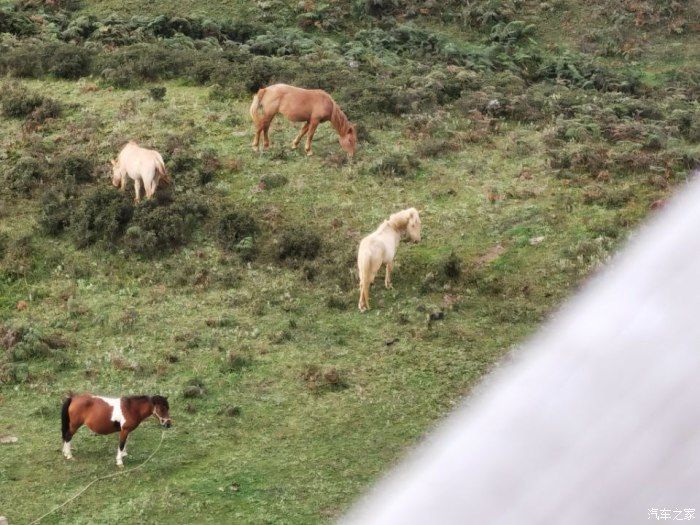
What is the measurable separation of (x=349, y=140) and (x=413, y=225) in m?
5.24

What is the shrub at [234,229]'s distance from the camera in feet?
53.7

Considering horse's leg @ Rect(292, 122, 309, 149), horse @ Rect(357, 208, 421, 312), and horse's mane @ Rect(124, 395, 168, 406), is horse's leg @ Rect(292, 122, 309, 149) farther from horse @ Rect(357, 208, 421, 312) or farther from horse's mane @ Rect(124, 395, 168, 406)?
horse's mane @ Rect(124, 395, 168, 406)

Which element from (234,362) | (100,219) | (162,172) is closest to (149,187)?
(162,172)

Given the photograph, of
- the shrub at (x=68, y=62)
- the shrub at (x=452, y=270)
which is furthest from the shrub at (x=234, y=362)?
the shrub at (x=68, y=62)

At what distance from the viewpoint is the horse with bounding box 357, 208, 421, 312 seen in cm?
1391

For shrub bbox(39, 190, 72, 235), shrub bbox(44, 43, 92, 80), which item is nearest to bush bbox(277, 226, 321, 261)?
shrub bbox(39, 190, 72, 235)

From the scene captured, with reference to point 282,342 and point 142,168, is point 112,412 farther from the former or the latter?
point 142,168

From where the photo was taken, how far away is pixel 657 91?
26516mm

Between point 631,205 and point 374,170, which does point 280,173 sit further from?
point 631,205

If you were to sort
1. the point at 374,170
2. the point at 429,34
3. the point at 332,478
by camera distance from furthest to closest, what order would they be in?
1. the point at 429,34
2. the point at 374,170
3. the point at 332,478

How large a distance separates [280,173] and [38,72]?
10375mm

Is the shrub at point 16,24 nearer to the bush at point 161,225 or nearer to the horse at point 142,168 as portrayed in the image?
the horse at point 142,168

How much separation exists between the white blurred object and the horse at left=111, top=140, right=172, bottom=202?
15700mm

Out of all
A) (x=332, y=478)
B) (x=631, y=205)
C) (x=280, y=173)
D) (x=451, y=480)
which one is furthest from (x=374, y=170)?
(x=451, y=480)
